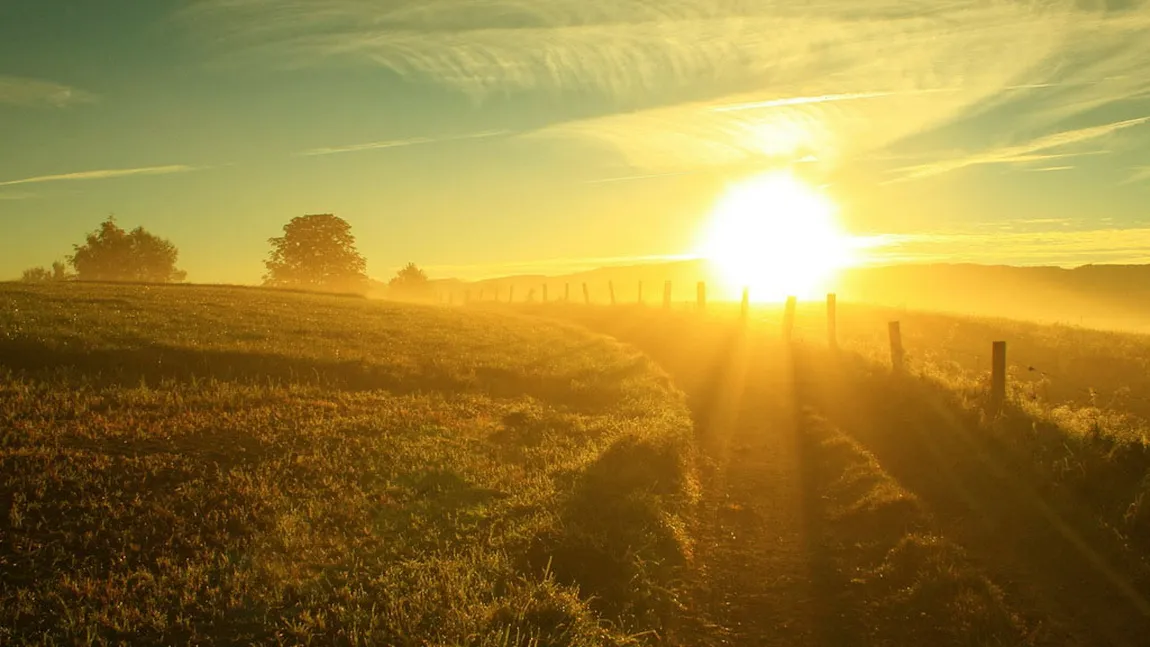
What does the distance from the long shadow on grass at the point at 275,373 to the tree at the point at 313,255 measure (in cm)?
6689

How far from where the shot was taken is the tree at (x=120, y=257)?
8281cm

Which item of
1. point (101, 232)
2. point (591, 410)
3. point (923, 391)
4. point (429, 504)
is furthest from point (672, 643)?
point (101, 232)

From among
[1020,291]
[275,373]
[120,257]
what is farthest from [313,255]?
[1020,291]

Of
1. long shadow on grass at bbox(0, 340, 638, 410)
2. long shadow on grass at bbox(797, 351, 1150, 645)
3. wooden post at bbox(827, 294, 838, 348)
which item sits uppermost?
wooden post at bbox(827, 294, 838, 348)

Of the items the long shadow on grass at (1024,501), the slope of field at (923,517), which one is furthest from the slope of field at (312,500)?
the long shadow on grass at (1024,501)

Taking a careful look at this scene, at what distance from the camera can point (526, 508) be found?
11102mm

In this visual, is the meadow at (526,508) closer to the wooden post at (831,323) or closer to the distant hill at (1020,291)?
the wooden post at (831,323)

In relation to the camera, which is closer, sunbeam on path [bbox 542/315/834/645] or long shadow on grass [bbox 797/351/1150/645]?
long shadow on grass [bbox 797/351/1150/645]

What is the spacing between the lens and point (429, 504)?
36.3 ft

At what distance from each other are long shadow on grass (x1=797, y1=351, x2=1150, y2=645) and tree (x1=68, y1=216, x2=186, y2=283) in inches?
3460

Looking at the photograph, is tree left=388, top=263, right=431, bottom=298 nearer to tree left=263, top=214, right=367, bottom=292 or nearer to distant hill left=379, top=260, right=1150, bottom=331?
distant hill left=379, top=260, right=1150, bottom=331

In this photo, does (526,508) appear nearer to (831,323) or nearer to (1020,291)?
(831,323)

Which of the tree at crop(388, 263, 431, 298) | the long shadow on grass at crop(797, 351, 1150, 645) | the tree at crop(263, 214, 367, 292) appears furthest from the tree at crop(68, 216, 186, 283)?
the long shadow on grass at crop(797, 351, 1150, 645)

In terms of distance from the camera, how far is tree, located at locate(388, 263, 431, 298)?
114m
